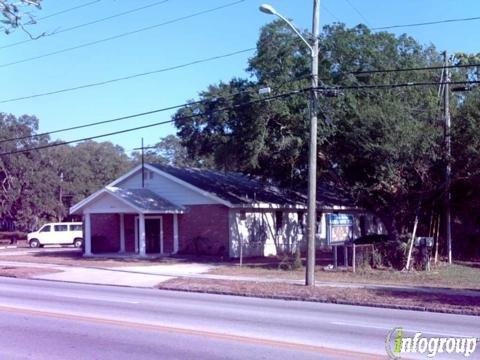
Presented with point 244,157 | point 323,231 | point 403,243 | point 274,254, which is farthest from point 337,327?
point 323,231

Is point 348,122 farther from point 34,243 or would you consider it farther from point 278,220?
point 34,243

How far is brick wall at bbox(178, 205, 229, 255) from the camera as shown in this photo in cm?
3172

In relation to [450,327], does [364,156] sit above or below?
above

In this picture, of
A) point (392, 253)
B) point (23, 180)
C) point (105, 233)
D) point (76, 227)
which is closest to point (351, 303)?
point (392, 253)

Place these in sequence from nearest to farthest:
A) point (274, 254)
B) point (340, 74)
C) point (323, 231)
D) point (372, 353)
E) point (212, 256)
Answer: point (372, 353) < point (340, 74) < point (212, 256) < point (274, 254) < point (323, 231)

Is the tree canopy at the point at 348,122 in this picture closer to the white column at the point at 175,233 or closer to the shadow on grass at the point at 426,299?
the white column at the point at 175,233

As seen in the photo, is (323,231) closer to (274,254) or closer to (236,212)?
(274,254)

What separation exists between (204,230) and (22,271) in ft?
33.4

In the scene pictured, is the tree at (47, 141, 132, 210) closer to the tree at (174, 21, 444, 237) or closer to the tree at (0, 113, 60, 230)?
the tree at (0, 113, 60, 230)

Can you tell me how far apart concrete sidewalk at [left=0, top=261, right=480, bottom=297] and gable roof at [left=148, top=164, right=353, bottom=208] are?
6228 millimetres

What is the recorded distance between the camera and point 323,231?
40.1 m

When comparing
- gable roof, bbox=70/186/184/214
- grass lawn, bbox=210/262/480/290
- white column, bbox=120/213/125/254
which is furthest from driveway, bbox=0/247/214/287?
white column, bbox=120/213/125/254

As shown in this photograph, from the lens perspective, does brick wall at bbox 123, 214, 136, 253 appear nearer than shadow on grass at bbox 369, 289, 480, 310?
No

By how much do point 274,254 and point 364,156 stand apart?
11.5 m
